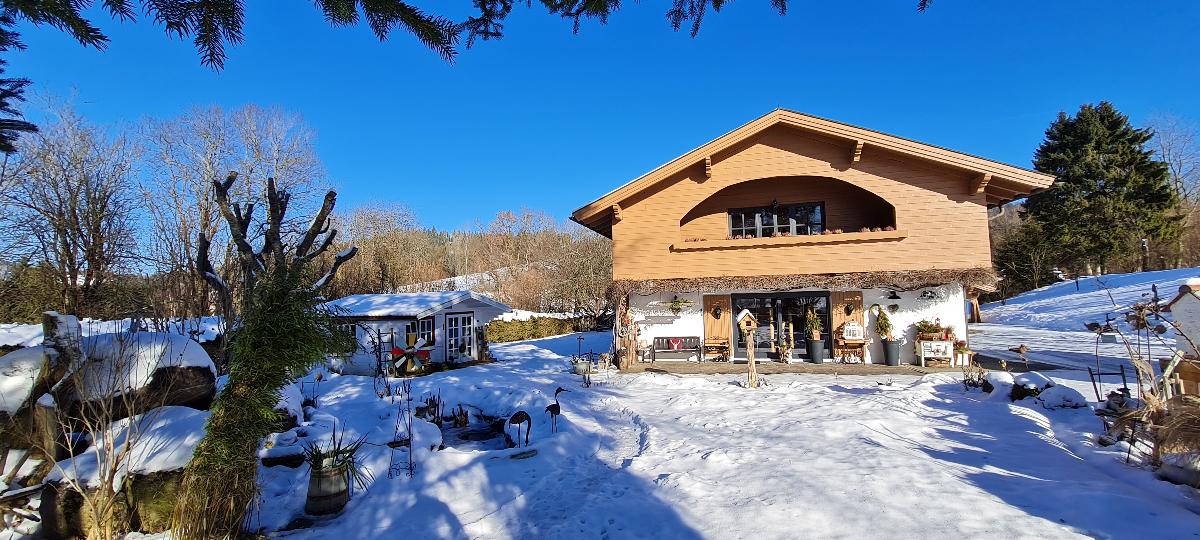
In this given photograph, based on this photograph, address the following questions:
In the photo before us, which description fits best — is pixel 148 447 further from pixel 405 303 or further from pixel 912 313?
pixel 912 313

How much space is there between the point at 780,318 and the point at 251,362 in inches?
545

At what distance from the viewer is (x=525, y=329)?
1175 inches

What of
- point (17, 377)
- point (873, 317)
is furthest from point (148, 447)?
point (873, 317)

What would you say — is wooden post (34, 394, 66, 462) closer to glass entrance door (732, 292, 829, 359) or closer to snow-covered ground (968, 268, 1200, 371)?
glass entrance door (732, 292, 829, 359)

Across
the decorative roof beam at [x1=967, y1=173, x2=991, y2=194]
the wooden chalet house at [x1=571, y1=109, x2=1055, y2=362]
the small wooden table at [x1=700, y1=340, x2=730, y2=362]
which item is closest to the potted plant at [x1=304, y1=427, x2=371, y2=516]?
the wooden chalet house at [x1=571, y1=109, x2=1055, y2=362]

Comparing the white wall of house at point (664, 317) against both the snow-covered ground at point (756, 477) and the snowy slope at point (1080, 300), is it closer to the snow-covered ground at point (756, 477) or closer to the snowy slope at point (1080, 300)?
the snow-covered ground at point (756, 477)

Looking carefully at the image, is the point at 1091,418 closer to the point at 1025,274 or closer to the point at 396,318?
the point at 396,318

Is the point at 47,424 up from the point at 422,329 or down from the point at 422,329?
down

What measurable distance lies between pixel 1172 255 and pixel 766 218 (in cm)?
3117

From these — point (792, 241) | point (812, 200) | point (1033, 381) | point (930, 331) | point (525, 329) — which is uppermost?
point (812, 200)

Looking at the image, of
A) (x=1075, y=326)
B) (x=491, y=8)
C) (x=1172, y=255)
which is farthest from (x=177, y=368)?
(x=1172, y=255)

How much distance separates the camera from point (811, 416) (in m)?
8.11

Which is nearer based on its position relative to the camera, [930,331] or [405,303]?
[930,331]

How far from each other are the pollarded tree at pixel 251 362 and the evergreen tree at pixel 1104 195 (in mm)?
37319
